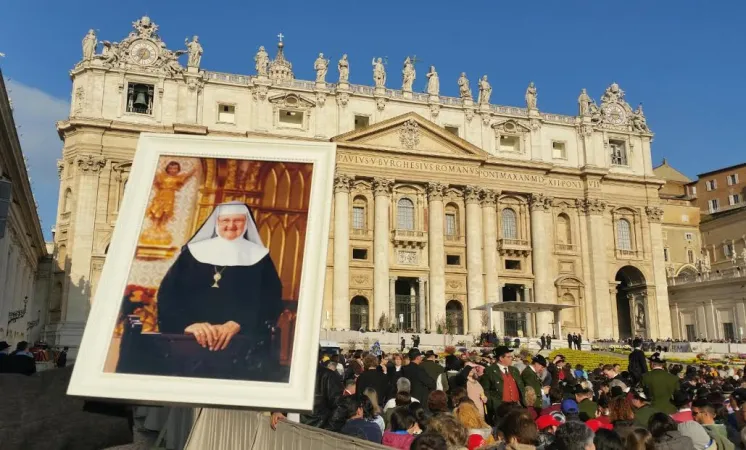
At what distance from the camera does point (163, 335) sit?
368cm

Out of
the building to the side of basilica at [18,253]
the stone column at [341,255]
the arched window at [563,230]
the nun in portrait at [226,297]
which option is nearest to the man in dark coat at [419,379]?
the building to the side of basilica at [18,253]

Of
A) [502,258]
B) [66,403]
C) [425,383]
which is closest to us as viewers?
[66,403]

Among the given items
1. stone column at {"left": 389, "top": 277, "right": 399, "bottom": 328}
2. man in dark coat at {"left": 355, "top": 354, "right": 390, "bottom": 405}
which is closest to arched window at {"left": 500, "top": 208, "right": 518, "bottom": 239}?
stone column at {"left": 389, "top": 277, "right": 399, "bottom": 328}

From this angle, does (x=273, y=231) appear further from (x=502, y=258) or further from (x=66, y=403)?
(x=502, y=258)

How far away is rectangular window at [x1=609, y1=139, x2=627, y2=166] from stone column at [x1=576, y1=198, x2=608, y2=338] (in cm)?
469

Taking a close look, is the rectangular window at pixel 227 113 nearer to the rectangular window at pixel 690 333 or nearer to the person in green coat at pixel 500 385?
the person in green coat at pixel 500 385

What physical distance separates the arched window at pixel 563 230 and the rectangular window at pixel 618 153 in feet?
22.5

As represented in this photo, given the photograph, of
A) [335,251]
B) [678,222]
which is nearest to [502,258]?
[335,251]

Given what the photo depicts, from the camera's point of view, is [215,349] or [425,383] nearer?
[215,349]

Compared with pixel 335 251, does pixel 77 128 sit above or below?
above

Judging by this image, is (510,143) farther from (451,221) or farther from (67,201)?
(67,201)

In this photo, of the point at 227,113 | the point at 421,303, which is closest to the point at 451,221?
the point at 421,303

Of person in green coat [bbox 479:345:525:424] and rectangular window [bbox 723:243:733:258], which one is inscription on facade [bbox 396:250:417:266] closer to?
rectangular window [bbox 723:243:733:258]

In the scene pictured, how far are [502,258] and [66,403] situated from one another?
157 ft
